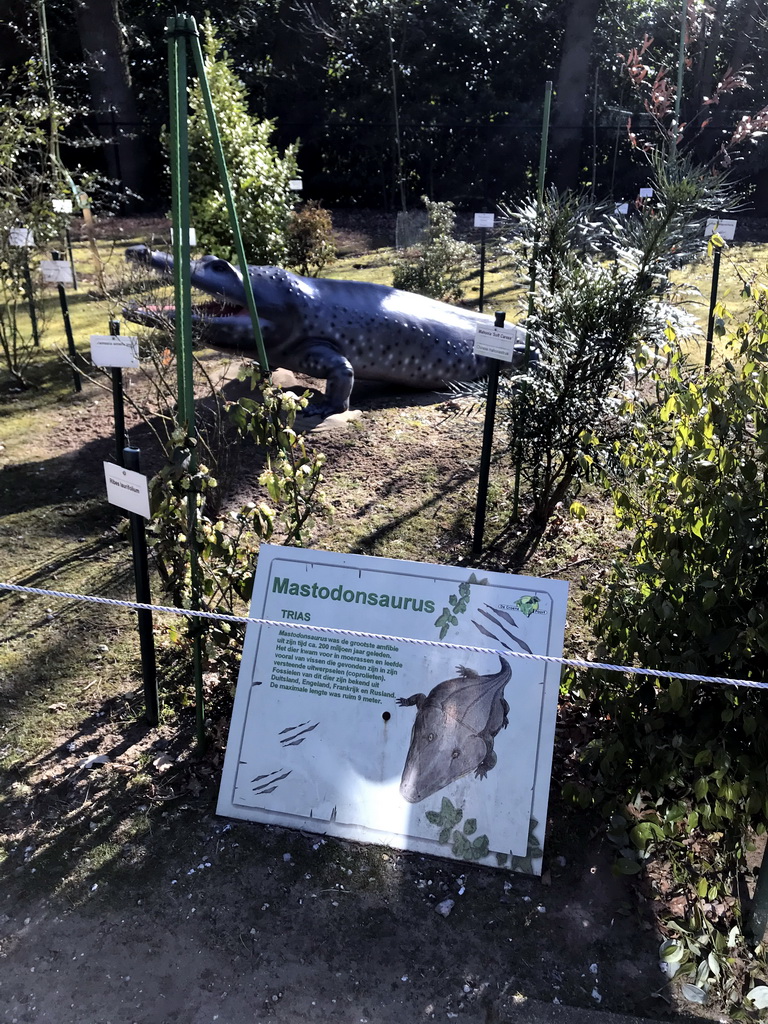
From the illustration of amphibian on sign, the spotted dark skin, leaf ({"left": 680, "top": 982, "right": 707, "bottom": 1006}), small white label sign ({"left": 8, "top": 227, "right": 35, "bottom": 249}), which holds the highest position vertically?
small white label sign ({"left": 8, "top": 227, "right": 35, "bottom": 249})

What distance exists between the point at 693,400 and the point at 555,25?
17.8m

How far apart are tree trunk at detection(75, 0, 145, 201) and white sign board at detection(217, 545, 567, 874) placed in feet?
49.0

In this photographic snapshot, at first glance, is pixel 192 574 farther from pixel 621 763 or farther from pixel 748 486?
pixel 748 486

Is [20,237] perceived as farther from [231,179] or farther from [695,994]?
[695,994]

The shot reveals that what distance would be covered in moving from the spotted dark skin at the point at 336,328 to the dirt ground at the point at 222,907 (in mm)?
3023

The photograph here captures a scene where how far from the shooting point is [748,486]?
1.97 meters

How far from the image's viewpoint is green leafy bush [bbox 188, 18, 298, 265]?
7828 mm

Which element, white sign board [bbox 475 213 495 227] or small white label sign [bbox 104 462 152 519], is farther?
white sign board [bbox 475 213 495 227]

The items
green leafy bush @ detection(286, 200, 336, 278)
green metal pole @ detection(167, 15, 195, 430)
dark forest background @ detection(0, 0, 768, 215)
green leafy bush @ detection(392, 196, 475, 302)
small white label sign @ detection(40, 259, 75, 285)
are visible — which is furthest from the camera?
dark forest background @ detection(0, 0, 768, 215)

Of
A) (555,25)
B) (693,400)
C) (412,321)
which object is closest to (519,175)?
(555,25)

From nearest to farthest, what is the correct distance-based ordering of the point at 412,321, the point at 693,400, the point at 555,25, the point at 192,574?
the point at 693,400 < the point at 192,574 < the point at 412,321 < the point at 555,25

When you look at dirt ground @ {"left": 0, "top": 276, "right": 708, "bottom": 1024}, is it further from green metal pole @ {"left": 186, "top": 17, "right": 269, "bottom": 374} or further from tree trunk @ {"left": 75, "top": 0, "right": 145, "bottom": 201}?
tree trunk @ {"left": 75, "top": 0, "right": 145, "bottom": 201}

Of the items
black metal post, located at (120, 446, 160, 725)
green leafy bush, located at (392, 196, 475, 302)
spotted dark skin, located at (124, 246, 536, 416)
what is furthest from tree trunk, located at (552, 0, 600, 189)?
black metal post, located at (120, 446, 160, 725)

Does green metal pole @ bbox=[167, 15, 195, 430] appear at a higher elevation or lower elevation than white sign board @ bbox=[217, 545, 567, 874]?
higher
